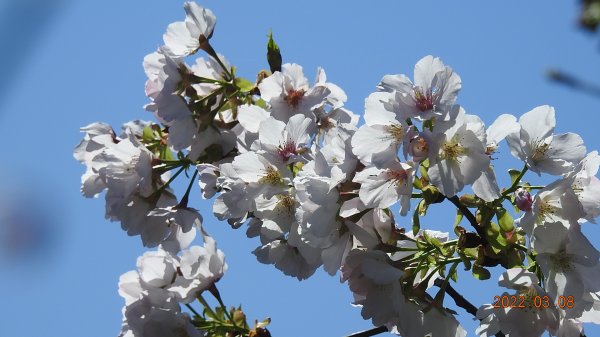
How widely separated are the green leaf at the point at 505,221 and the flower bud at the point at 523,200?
5cm

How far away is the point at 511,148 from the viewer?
2.92m

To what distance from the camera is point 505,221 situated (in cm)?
282

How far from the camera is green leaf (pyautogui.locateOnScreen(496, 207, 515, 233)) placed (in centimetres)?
281

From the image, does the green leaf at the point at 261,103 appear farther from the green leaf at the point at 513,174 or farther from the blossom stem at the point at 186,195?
the green leaf at the point at 513,174

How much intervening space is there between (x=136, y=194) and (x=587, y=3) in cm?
178

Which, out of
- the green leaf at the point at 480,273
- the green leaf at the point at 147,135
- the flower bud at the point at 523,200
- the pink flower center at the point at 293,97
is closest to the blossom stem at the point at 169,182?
the green leaf at the point at 147,135

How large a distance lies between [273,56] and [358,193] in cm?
84

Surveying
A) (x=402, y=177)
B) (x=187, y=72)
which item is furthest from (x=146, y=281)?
(x=402, y=177)

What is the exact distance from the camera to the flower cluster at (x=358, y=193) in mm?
2783

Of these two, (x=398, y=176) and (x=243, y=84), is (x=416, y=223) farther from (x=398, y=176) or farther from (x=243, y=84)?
(x=243, y=84)

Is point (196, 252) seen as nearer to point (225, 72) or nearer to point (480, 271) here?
point (225, 72)

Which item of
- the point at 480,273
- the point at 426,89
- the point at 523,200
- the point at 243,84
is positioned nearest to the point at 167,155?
the point at 243,84

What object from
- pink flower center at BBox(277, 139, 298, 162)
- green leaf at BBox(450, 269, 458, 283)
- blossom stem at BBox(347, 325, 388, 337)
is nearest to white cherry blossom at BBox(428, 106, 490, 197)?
green leaf at BBox(450, 269, 458, 283)

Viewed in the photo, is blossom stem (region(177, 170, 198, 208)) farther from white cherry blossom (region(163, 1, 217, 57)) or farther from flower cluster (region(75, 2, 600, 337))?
white cherry blossom (region(163, 1, 217, 57))
